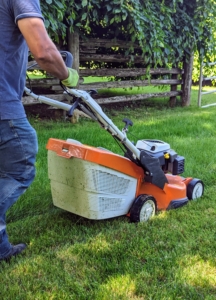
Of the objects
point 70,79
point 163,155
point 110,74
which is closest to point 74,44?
point 110,74

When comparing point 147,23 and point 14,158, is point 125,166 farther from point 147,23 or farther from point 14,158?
point 147,23

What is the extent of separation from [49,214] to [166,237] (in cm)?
86

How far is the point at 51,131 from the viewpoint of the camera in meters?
4.91

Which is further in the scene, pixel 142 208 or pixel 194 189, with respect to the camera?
pixel 194 189

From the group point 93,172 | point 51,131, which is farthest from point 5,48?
point 51,131

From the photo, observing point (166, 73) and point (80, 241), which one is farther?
point (166, 73)

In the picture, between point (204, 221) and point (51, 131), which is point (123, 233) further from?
point (51, 131)

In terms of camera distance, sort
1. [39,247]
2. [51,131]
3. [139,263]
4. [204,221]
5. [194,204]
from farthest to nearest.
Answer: [51,131] → [194,204] → [204,221] → [39,247] → [139,263]

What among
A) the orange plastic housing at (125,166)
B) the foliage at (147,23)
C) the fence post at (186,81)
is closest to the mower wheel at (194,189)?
the orange plastic housing at (125,166)

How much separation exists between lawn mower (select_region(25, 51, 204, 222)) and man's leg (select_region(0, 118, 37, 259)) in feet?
1.14

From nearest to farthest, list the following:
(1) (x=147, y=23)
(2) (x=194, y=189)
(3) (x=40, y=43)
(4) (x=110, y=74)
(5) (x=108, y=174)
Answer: (3) (x=40, y=43)
(5) (x=108, y=174)
(2) (x=194, y=189)
(1) (x=147, y=23)
(4) (x=110, y=74)

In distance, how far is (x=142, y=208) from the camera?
8.68 feet

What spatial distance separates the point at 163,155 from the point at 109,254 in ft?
3.05

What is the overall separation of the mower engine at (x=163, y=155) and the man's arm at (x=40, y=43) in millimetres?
1147
